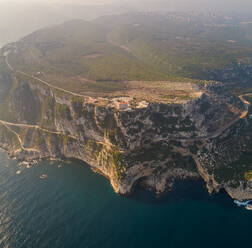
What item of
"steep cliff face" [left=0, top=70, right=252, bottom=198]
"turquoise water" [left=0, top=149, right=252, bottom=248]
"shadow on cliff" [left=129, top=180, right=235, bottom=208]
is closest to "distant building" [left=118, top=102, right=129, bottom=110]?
"steep cliff face" [left=0, top=70, right=252, bottom=198]

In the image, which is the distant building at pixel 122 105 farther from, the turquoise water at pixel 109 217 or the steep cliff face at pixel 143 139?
the turquoise water at pixel 109 217

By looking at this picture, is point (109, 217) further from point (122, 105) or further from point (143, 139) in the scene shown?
point (122, 105)

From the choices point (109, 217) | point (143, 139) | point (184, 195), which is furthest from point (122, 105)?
point (109, 217)

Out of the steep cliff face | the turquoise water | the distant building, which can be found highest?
the distant building

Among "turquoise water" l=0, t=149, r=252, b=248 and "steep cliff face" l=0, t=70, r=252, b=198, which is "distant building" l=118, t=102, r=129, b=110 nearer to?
"steep cliff face" l=0, t=70, r=252, b=198

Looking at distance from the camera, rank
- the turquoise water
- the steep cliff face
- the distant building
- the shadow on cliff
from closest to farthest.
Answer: the turquoise water
the shadow on cliff
the steep cliff face
the distant building

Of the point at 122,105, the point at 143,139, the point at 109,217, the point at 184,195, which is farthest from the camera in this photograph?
the point at 143,139
